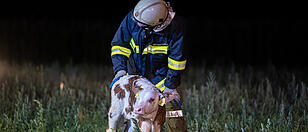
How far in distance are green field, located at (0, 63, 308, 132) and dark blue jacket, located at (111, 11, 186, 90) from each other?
3.65 feet

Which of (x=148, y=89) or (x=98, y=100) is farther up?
(x=148, y=89)

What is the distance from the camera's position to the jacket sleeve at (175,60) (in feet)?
11.5

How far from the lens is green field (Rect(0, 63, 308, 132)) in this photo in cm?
517

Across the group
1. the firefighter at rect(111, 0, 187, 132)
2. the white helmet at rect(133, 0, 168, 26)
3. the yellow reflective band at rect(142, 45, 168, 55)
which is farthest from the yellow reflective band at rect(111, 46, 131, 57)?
the white helmet at rect(133, 0, 168, 26)

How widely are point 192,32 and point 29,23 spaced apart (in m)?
6.81

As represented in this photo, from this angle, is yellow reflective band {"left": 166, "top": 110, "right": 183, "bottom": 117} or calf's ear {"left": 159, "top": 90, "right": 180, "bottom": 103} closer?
calf's ear {"left": 159, "top": 90, "right": 180, "bottom": 103}

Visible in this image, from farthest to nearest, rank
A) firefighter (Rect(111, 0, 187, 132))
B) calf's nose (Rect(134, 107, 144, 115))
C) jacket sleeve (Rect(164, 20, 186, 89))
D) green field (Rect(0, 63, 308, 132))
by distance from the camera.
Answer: green field (Rect(0, 63, 308, 132))
jacket sleeve (Rect(164, 20, 186, 89))
firefighter (Rect(111, 0, 187, 132))
calf's nose (Rect(134, 107, 144, 115))

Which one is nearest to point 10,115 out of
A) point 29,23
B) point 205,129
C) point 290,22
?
point 205,129

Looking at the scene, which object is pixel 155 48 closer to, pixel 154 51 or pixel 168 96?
pixel 154 51

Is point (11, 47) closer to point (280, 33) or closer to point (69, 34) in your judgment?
point (69, 34)

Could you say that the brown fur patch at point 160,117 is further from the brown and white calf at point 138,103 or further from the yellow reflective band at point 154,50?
the yellow reflective band at point 154,50

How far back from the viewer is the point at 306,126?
5.10 m

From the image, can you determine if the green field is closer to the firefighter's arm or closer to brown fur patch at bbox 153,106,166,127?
the firefighter's arm

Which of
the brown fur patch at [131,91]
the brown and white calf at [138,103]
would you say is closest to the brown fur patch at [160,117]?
the brown and white calf at [138,103]
